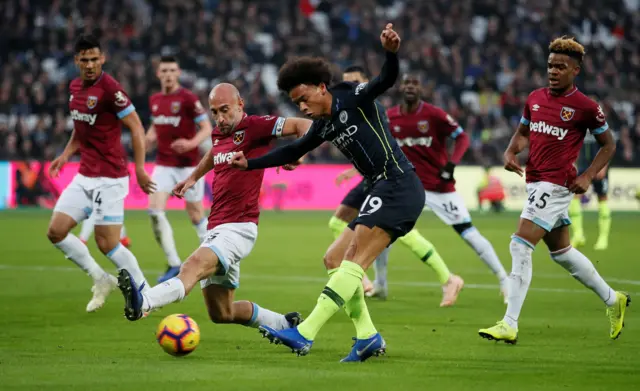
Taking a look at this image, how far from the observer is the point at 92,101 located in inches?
407

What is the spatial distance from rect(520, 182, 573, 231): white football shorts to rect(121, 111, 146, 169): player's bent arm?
3.89 m

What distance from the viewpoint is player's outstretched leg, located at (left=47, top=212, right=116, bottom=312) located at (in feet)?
33.5

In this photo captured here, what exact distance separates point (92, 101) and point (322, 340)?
366 cm

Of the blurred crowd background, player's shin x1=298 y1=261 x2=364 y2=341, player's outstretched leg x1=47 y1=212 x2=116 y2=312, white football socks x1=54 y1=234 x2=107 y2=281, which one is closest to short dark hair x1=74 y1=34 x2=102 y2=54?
player's outstretched leg x1=47 y1=212 x2=116 y2=312

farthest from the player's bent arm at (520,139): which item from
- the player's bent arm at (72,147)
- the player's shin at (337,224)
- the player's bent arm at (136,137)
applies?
the player's bent arm at (72,147)

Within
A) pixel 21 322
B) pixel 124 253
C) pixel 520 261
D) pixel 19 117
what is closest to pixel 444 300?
pixel 520 261

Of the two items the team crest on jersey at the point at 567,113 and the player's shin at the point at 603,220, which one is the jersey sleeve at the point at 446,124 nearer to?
the team crest on jersey at the point at 567,113

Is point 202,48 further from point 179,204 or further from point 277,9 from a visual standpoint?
point 179,204

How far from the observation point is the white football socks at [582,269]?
Result: 8.83m

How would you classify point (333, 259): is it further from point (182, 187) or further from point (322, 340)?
point (182, 187)

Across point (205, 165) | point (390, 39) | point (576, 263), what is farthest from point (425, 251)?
point (390, 39)

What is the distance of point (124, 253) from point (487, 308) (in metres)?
3.76

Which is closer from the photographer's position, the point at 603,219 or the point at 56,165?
the point at 56,165

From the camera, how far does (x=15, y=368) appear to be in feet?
22.3
